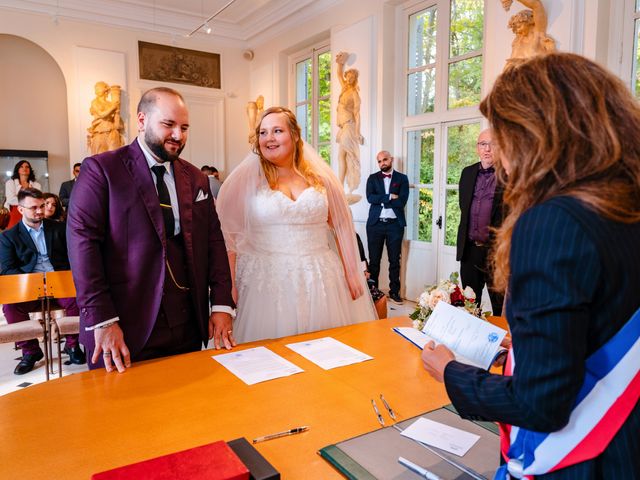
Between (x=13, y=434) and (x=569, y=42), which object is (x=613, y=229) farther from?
(x=569, y=42)

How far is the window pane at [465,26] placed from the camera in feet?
17.8

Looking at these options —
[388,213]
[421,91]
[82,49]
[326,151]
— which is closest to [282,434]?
[388,213]

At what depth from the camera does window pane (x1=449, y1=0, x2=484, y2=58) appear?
5.43m

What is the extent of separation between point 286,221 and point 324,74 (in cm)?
620

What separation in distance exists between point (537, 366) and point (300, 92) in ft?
28.5

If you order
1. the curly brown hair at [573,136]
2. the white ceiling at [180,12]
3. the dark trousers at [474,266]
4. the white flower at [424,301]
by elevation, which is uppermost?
the white ceiling at [180,12]

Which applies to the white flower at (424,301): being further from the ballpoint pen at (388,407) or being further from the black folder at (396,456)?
the black folder at (396,456)

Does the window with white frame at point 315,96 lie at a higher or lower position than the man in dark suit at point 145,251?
higher

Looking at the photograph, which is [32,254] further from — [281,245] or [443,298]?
[443,298]

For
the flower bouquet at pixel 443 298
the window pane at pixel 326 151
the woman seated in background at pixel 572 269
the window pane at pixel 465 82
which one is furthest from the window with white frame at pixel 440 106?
the woman seated in background at pixel 572 269

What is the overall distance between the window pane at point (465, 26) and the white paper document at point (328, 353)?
461 centimetres

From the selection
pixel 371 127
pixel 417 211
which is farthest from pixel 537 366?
pixel 371 127

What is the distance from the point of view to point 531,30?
454cm

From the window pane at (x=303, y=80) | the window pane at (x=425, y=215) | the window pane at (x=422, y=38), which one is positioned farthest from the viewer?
the window pane at (x=303, y=80)
